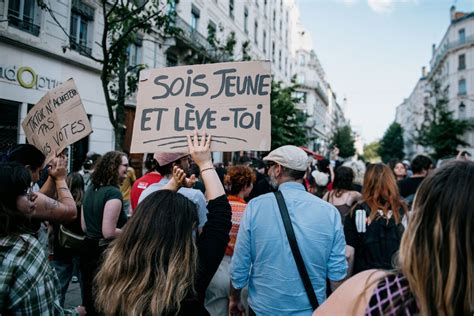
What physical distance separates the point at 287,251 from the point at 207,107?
1113mm

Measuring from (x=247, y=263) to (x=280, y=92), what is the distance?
2209 cm

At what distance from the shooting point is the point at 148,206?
191 centimetres

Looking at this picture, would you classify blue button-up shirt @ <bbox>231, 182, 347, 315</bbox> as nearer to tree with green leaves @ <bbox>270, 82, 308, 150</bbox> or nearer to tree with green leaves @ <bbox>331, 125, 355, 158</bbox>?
tree with green leaves @ <bbox>270, 82, 308, 150</bbox>

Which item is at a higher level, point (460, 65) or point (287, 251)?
point (460, 65)

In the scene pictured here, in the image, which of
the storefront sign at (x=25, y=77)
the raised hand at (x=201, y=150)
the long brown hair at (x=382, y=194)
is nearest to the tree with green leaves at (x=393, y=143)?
the storefront sign at (x=25, y=77)

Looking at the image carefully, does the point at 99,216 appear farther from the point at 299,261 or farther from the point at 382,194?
the point at 382,194

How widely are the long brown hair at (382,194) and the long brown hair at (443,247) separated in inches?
93.8

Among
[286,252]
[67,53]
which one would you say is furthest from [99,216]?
[67,53]

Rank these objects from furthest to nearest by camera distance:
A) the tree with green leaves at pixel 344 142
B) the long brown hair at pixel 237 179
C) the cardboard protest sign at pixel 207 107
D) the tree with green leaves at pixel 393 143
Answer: the tree with green leaves at pixel 393 143, the tree with green leaves at pixel 344 142, the long brown hair at pixel 237 179, the cardboard protest sign at pixel 207 107

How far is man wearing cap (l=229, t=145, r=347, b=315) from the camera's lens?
2.56 metres

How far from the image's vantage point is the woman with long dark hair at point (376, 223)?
3377 millimetres

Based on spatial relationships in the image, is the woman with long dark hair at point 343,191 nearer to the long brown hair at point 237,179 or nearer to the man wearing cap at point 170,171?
the long brown hair at point 237,179

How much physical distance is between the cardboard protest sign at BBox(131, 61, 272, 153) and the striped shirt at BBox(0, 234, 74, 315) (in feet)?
2.92

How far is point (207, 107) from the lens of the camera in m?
2.44
